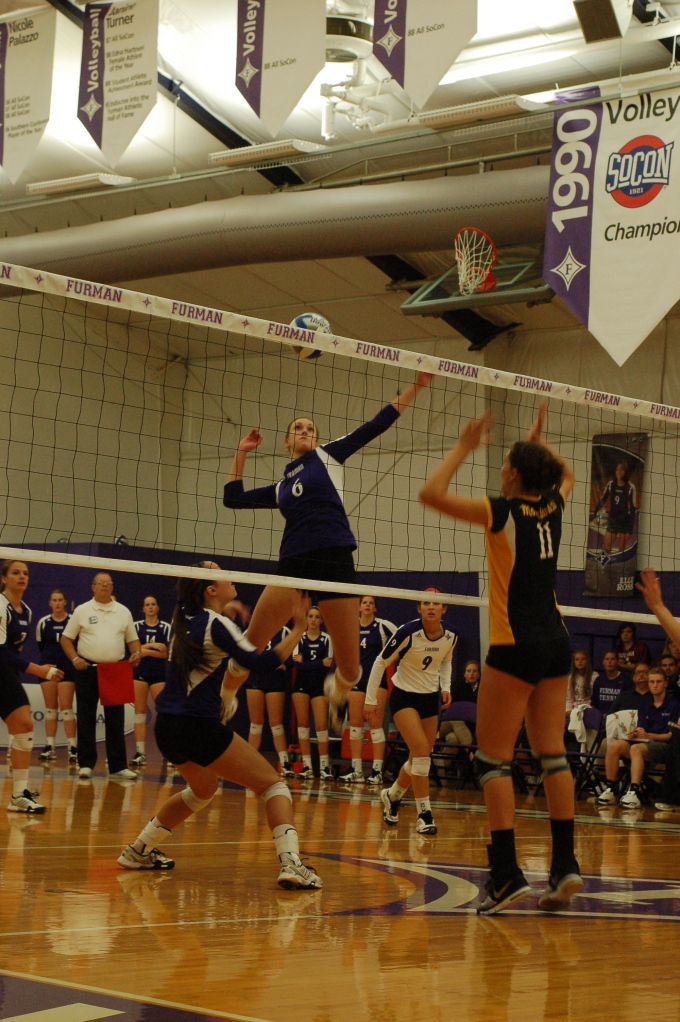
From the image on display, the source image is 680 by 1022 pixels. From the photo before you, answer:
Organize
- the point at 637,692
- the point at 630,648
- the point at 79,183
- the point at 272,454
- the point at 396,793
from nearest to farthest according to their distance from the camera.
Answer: the point at 396,793 < the point at 637,692 < the point at 630,648 < the point at 79,183 < the point at 272,454

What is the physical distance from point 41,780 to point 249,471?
10.5 metres

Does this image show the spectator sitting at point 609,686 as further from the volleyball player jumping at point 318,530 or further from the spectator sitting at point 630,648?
the volleyball player jumping at point 318,530

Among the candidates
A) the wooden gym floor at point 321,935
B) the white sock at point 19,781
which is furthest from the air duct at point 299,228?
the white sock at point 19,781

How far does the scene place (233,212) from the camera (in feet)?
50.9

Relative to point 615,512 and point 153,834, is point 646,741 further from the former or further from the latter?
point 153,834

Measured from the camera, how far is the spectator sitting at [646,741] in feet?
41.3

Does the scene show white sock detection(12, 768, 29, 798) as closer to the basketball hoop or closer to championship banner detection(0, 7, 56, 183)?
championship banner detection(0, 7, 56, 183)

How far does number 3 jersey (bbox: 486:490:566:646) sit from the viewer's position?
4.93m

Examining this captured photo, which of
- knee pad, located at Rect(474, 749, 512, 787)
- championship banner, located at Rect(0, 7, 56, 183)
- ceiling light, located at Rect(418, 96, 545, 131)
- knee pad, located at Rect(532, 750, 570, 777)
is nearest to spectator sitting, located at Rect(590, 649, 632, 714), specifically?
ceiling light, located at Rect(418, 96, 545, 131)

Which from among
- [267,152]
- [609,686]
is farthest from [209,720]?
[609,686]

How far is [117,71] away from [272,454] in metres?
9.61

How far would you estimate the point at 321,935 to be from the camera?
14.7ft

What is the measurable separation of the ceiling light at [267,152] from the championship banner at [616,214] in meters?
2.99

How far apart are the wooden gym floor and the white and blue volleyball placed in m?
3.08
